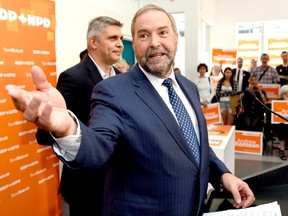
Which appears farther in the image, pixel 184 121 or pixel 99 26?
pixel 99 26

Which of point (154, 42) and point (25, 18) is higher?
point (25, 18)

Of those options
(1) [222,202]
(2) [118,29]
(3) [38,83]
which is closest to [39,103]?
(3) [38,83]

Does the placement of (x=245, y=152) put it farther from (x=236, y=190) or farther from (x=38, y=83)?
(x=38, y=83)

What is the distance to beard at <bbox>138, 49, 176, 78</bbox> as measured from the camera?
47.5 inches

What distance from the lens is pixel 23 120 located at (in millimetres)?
2201

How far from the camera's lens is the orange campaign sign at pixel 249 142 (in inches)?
207

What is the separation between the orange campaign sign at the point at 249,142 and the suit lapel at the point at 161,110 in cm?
451

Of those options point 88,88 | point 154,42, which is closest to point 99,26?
point 88,88

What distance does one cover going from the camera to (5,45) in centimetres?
200

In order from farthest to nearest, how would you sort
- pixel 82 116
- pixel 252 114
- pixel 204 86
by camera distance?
pixel 204 86 → pixel 252 114 → pixel 82 116

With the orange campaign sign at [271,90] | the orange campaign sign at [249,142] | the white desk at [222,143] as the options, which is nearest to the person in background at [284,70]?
the orange campaign sign at [271,90]

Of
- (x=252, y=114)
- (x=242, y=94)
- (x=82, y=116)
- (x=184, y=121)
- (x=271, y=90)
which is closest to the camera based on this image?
(x=184, y=121)

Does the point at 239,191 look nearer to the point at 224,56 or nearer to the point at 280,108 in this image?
the point at 280,108

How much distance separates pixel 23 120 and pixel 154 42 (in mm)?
1396
